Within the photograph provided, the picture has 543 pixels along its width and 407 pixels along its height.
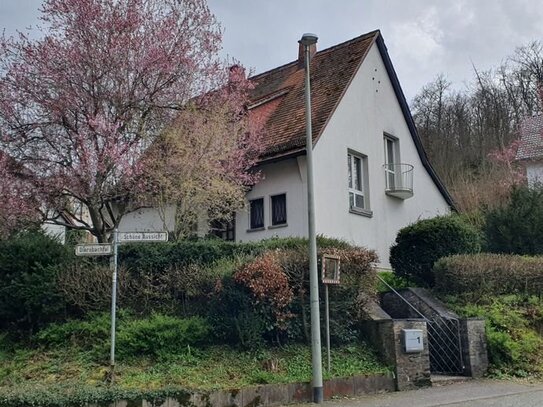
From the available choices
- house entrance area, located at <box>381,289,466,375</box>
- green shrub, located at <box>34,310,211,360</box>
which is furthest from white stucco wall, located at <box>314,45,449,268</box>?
green shrub, located at <box>34,310,211,360</box>

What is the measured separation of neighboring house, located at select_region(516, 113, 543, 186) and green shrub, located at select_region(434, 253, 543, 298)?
61.8ft

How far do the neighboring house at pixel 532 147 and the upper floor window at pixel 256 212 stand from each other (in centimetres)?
1899

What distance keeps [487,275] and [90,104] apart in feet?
33.8

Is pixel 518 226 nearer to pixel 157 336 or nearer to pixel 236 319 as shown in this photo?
pixel 236 319

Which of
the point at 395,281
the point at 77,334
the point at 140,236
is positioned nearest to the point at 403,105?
the point at 395,281

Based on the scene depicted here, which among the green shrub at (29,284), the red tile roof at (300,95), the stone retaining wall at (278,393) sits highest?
the red tile roof at (300,95)

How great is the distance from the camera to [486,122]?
43469 millimetres

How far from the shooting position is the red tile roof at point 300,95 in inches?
737

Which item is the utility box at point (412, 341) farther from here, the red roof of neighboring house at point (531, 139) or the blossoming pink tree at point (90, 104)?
the red roof of neighboring house at point (531, 139)

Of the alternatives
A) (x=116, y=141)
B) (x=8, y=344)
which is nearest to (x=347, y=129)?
(x=116, y=141)

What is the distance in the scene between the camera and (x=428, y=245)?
53.7ft

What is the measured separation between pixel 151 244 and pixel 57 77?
178 inches

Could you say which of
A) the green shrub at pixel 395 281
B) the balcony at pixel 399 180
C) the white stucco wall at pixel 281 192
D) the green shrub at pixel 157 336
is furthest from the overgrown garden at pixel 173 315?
the balcony at pixel 399 180

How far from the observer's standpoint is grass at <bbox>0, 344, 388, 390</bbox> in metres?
9.57
